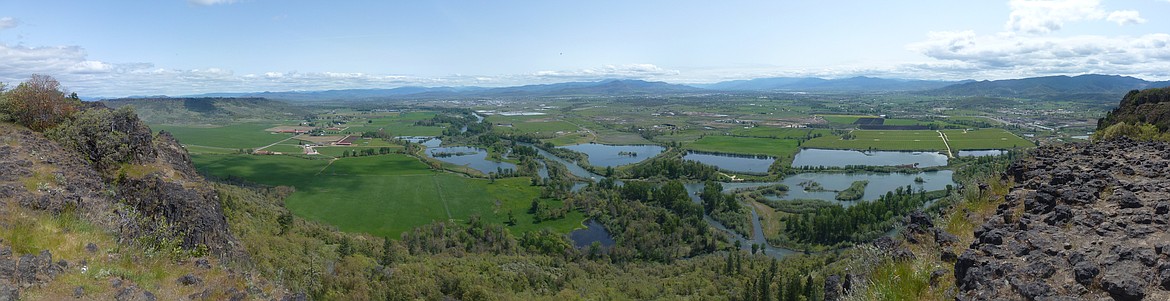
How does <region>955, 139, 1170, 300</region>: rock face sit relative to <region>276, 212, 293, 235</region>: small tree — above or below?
above

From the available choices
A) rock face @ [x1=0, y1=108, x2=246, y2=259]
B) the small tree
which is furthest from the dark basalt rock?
the small tree

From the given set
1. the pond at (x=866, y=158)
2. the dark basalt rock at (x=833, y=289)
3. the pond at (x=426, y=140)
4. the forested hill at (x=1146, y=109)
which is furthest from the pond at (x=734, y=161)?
the dark basalt rock at (x=833, y=289)

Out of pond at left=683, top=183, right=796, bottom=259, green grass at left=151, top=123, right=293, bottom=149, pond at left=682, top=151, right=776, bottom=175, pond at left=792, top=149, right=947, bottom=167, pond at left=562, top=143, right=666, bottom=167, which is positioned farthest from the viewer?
green grass at left=151, top=123, right=293, bottom=149

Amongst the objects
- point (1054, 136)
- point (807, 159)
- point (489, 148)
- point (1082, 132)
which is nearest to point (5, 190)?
point (807, 159)

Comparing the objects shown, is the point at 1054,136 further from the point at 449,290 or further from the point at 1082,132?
the point at 449,290

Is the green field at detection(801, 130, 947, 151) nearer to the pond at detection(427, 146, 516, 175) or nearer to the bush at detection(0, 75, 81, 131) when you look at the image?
the pond at detection(427, 146, 516, 175)

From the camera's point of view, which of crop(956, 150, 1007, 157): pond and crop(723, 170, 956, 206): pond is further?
crop(956, 150, 1007, 157): pond

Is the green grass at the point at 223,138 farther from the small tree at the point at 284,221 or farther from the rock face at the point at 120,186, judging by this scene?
the rock face at the point at 120,186
